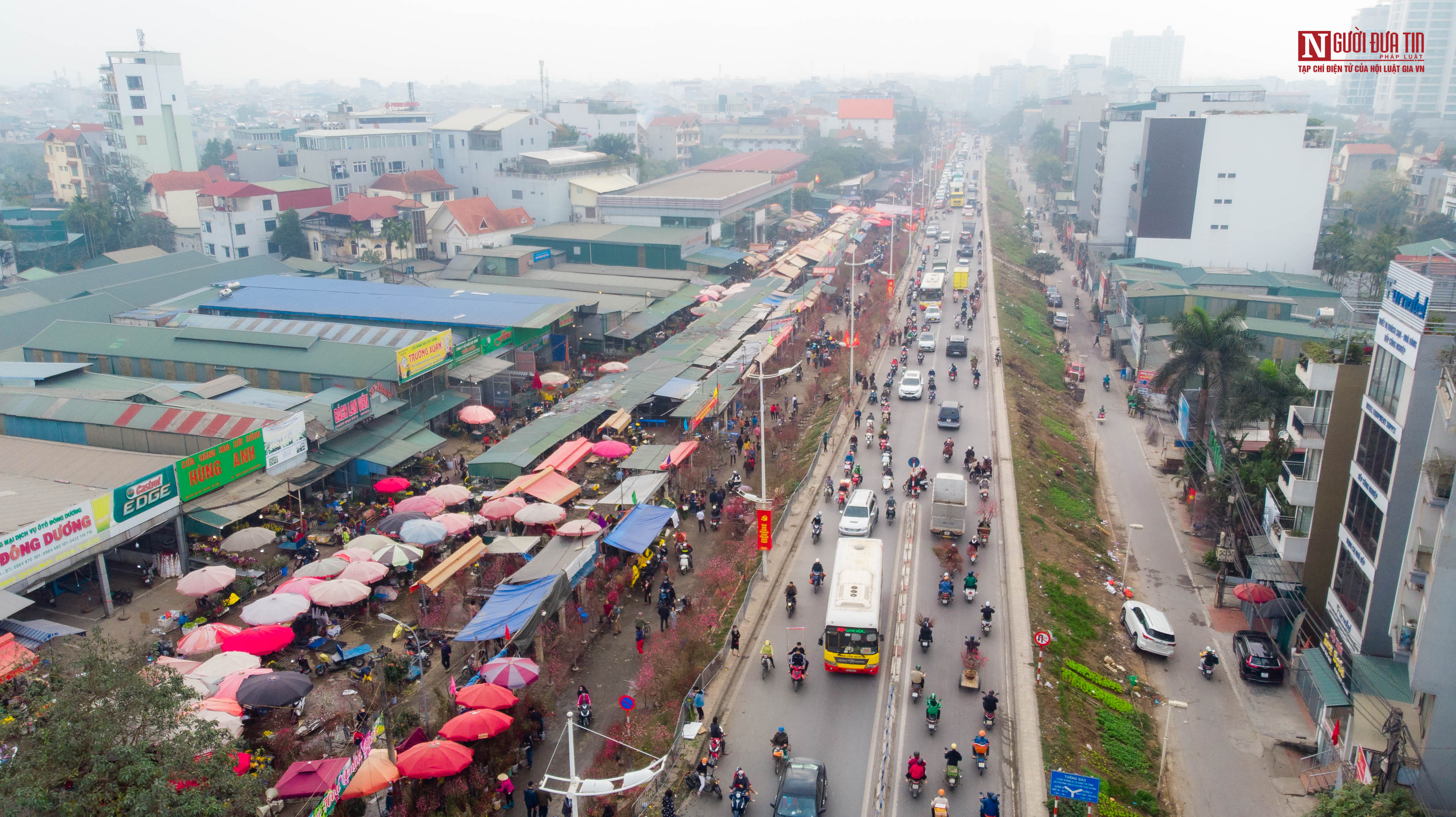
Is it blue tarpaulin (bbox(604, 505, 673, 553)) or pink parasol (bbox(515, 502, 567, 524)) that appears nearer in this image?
blue tarpaulin (bbox(604, 505, 673, 553))

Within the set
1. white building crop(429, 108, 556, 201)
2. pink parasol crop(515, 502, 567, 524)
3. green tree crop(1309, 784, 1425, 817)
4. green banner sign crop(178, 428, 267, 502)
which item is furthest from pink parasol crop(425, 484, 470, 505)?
white building crop(429, 108, 556, 201)

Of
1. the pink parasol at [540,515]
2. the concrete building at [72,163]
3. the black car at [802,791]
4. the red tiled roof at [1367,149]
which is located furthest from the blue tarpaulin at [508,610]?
the red tiled roof at [1367,149]

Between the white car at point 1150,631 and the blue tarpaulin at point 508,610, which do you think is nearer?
the blue tarpaulin at point 508,610

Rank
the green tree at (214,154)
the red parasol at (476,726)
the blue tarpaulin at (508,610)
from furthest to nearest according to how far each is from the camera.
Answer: the green tree at (214,154), the blue tarpaulin at (508,610), the red parasol at (476,726)

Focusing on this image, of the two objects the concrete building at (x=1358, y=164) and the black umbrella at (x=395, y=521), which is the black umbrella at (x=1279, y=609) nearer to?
the black umbrella at (x=395, y=521)

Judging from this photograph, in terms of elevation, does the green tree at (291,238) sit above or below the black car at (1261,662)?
above

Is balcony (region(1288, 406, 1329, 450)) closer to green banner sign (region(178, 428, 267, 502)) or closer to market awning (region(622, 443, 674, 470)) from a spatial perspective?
market awning (region(622, 443, 674, 470))
